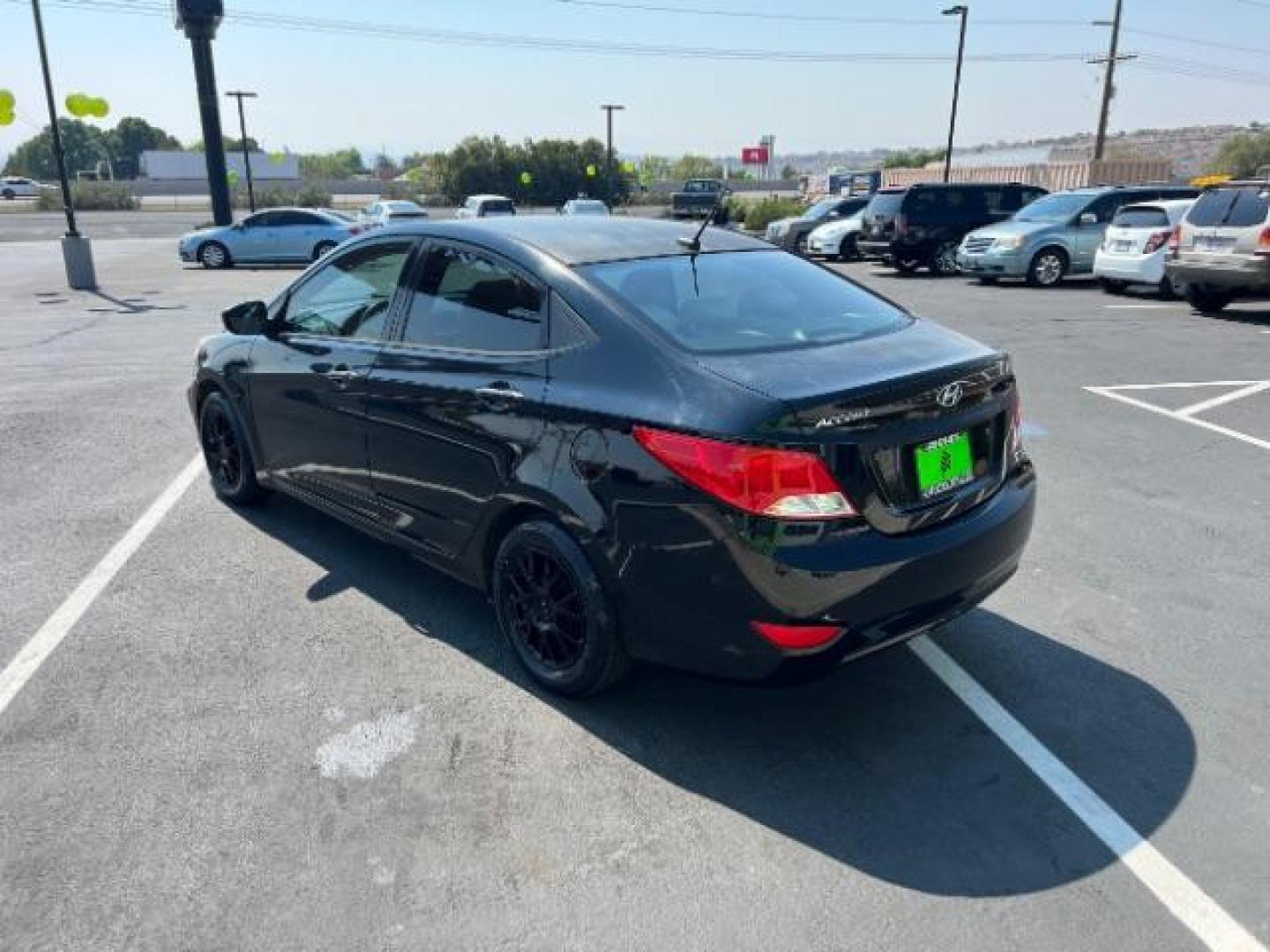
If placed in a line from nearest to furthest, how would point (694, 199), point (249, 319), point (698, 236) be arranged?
point (698, 236) → point (249, 319) → point (694, 199)

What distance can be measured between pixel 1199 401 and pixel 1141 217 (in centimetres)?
802

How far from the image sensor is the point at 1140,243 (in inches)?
571

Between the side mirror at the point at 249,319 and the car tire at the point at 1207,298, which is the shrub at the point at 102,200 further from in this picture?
the side mirror at the point at 249,319

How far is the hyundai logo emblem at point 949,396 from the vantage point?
298 centimetres

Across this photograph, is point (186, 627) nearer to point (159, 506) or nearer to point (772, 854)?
point (159, 506)

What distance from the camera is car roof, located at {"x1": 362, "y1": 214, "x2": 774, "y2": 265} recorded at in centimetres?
356

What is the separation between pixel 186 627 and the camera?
4023 mm

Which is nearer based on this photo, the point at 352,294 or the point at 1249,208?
the point at 352,294

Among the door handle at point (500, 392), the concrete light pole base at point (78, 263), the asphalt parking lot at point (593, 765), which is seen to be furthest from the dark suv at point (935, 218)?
the door handle at point (500, 392)

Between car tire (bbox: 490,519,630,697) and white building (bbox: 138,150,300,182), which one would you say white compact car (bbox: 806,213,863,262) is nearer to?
car tire (bbox: 490,519,630,697)

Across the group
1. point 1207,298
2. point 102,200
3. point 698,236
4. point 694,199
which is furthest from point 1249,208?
point 102,200

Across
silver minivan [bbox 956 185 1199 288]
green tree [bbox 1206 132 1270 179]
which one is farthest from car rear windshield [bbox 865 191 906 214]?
green tree [bbox 1206 132 1270 179]

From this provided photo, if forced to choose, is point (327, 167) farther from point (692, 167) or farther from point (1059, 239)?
point (1059, 239)

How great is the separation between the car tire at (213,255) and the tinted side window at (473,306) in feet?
71.4
